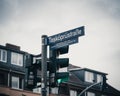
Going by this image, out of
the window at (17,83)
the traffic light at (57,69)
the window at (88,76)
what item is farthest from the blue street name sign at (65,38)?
the window at (88,76)

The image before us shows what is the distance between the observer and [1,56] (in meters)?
39.0

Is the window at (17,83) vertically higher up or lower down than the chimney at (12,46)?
lower down

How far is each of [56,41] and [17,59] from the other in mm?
32858

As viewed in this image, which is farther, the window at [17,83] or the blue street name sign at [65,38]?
the window at [17,83]

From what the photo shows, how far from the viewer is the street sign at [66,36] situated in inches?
313

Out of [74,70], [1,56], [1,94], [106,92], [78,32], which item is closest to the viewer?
[78,32]

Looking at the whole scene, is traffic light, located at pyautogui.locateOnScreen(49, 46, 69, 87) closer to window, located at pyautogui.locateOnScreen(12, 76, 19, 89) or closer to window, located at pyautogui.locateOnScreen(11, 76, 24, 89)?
window, located at pyautogui.locateOnScreen(11, 76, 24, 89)

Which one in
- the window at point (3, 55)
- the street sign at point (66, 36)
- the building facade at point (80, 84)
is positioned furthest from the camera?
the building facade at point (80, 84)

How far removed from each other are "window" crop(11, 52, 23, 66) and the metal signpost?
106ft

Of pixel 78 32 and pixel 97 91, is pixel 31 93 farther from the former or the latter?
pixel 78 32

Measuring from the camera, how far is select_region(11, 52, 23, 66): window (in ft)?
132

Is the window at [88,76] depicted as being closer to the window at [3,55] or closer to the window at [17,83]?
the window at [17,83]

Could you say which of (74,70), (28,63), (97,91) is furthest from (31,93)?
(28,63)

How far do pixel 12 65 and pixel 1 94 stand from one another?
461cm
